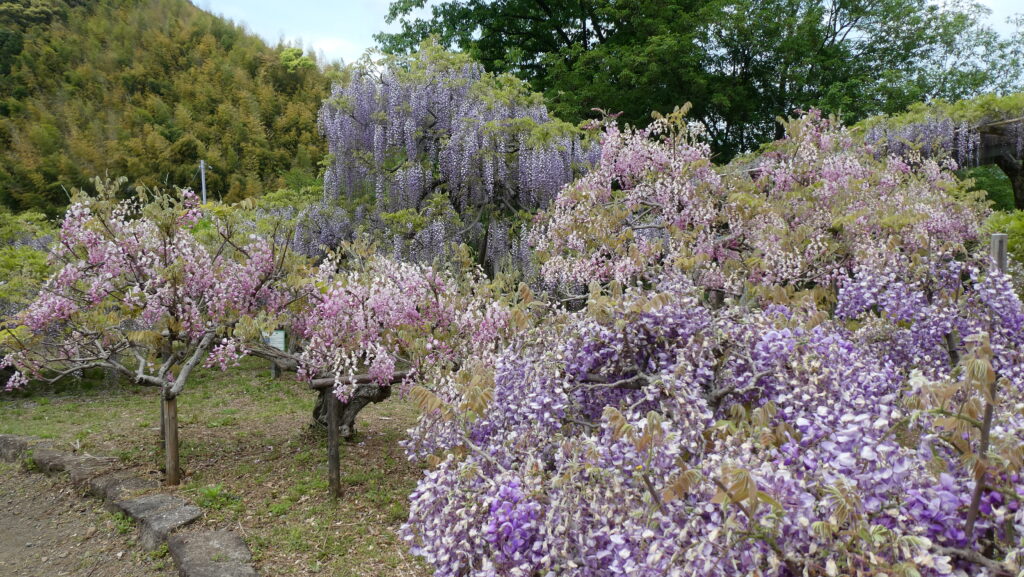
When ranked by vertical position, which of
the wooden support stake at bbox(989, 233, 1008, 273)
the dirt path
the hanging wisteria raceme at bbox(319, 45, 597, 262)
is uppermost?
the hanging wisteria raceme at bbox(319, 45, 597, 262)

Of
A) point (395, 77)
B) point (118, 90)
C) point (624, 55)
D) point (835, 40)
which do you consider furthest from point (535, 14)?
point (118, 90)

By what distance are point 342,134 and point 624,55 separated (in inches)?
320

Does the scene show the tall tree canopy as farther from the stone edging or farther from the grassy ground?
the stone edging

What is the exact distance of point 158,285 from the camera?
13.6ft

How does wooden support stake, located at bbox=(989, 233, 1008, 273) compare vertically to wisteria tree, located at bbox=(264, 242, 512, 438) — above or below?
above

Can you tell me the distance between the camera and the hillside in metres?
21.5

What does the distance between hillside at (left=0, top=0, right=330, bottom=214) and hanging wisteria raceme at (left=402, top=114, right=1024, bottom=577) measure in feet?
64.8

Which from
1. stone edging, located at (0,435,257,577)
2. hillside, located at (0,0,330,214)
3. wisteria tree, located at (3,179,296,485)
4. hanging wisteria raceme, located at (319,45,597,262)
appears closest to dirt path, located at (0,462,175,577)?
stone edging, located at (0,435,257,577)

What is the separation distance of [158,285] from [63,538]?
173 centimetres

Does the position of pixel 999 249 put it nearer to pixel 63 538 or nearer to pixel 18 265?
pixel 63 538

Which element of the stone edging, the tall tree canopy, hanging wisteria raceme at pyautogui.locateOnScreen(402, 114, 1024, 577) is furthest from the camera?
the tall tree canopy

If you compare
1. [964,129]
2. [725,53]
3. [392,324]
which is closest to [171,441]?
[392,324]

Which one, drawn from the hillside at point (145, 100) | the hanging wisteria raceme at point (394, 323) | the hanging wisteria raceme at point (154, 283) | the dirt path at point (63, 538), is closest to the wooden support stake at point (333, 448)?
the hanging wisteria raceme at point (394, 323)

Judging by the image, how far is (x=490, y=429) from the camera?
7.19ft
